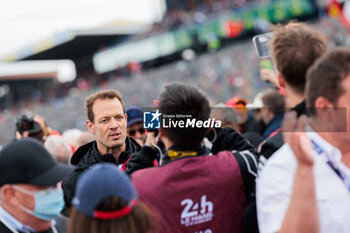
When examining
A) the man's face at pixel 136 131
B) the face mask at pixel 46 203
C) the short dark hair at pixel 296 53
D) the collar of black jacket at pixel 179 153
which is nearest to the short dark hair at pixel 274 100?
the man's face at pixel 136 131

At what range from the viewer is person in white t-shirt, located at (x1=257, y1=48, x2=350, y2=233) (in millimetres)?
1365

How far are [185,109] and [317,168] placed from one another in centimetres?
68

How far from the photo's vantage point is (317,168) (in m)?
1.50

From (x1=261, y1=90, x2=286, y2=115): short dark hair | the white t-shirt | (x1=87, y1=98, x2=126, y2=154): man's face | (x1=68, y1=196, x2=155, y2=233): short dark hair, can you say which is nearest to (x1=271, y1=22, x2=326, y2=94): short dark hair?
the white t-shirt

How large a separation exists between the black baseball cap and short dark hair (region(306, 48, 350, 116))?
3.82 feet

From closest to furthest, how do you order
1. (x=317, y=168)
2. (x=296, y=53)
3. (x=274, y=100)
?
(x=317, y=168)
(x=296, y=53)
(x=274, y=100)

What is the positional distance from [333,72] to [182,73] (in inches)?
583

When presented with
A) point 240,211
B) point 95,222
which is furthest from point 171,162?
point 95,222

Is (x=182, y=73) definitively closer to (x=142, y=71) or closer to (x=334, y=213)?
(x=142, y=71)

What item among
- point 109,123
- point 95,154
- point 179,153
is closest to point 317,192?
point 179,153

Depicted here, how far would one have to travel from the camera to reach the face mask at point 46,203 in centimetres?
173

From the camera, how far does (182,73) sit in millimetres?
16219

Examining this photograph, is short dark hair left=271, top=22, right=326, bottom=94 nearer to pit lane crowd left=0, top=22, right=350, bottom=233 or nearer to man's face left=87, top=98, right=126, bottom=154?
pit lane crowd left=0, top=22, right=350, bottom=233

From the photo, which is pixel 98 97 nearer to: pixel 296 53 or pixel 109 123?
pixel 109 123
